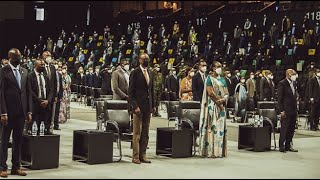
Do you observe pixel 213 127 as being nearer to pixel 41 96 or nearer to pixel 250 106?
pixel 41 96

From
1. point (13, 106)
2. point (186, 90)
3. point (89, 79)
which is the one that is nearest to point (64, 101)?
point (186, 90)

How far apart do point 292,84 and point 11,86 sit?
596 cm

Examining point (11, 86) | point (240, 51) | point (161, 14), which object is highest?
point (161, 14)

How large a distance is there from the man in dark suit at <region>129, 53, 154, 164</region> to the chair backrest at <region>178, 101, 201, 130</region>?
66.4 inches

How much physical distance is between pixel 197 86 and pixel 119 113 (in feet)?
7.19

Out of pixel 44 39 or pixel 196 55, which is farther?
pixel 44 39

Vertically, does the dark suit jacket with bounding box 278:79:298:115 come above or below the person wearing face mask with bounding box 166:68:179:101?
below

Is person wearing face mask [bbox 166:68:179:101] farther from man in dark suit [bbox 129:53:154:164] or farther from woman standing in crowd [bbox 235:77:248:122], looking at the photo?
man in dark suit [bbox 129:53:154:164]

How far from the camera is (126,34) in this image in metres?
36.6

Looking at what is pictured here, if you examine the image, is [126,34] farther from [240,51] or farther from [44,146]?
[44,146]

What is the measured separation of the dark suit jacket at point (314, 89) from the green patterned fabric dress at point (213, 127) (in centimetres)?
642

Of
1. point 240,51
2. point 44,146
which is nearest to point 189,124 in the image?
point 44,146

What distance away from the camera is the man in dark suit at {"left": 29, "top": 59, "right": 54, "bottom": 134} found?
1168cm

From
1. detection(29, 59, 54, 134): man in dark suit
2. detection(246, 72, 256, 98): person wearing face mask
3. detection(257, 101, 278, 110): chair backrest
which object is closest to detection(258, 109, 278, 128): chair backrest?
detection(257, 101, 278, 110): chair backrest
